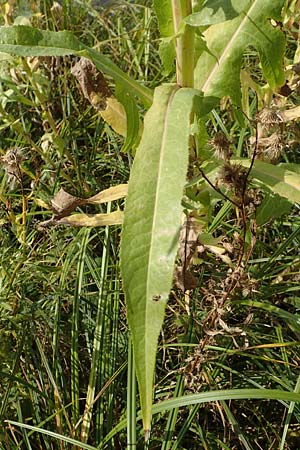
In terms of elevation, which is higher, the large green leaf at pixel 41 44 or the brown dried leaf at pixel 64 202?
the large green leaf at pixel 41 44

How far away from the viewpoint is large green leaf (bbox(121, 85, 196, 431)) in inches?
38.1

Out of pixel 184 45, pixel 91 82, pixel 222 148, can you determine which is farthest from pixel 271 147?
pixel 91 82

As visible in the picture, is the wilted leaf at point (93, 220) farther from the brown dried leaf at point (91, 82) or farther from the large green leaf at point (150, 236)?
the large green leaf at point (150, 236)

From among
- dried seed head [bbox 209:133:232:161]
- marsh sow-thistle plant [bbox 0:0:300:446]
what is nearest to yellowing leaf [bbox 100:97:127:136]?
marsh sow-thistle plant [bbox 0:0:300:446]

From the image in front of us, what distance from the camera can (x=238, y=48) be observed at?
1370mm

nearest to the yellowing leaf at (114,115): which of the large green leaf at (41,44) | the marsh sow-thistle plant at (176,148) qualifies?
the marsh sow-thistle plant at (176,148)

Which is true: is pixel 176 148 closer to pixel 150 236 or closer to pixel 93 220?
pixel 150 236

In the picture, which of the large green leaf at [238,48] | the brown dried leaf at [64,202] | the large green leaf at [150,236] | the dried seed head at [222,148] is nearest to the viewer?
the large green leaf at [150,236]

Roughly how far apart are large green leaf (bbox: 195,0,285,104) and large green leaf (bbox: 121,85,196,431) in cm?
28

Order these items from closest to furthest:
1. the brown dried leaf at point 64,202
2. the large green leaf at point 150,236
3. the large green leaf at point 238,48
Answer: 1. the large green leaf at point 150,236
2. the large green leaf at point 238,48
3. the brown dried leaf at point 64,202

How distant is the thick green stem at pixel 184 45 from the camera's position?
125 cm

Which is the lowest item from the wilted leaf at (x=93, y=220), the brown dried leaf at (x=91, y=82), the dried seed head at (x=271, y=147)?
the wilted leaf at (x=93, y=220)

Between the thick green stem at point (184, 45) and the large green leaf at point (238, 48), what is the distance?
57mm

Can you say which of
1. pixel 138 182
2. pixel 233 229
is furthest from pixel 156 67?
pixel 138 182
